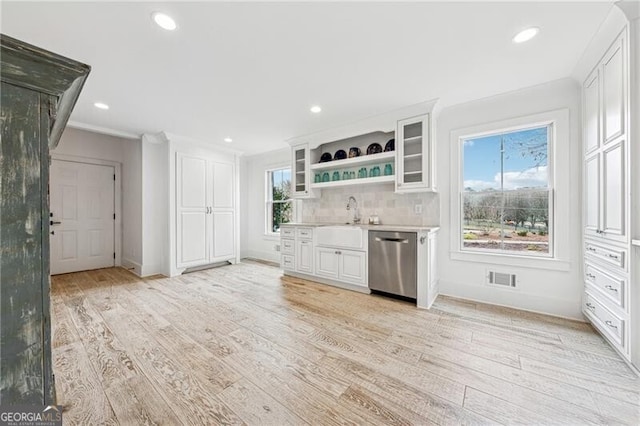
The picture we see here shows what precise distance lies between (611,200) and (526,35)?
1469mm

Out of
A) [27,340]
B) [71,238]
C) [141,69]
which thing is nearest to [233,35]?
[141,69]

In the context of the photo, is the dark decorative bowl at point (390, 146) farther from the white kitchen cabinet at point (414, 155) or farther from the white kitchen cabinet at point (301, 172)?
the white kitchen cabinet at point (301, 172)

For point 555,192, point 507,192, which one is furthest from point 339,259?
point 555,192

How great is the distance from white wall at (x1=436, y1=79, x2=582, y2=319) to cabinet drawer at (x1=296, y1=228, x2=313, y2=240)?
1.87m

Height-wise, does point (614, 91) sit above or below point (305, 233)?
above

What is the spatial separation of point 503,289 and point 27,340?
374cm

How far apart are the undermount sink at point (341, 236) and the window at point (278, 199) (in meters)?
1.74

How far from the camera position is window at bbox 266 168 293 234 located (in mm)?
5618

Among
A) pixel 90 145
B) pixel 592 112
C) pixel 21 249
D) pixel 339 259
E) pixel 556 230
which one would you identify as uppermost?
pixel 90 145

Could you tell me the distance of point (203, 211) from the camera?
193 inches

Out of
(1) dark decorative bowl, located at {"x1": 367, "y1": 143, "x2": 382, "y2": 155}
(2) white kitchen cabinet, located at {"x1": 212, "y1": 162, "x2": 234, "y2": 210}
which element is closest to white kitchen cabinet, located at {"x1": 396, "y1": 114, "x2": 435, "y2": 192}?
(1) dark decorative bowl, located at {"x1": 367, "y1": 143, "x2": 382, "y2": 155}

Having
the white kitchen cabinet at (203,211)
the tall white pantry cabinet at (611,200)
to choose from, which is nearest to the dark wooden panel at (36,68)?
the tall white pantry cabinet at (611,200)

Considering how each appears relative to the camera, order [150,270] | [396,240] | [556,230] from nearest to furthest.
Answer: [556,230]
[396,240]
[150,270]

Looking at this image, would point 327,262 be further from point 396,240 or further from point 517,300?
point 517,300
